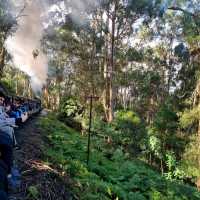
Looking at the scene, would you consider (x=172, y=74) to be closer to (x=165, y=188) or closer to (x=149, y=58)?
(x=149, y=58)

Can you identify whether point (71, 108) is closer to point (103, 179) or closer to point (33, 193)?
point (103, 179)

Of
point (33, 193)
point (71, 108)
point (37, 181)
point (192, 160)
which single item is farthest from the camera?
point (71, 108)

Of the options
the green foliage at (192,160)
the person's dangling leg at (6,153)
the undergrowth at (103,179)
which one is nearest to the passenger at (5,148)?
the person's dangling leg at (6,153)

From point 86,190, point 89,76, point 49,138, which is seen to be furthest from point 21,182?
point 89,76

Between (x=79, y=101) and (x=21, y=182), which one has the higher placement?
(x=79, y=101)

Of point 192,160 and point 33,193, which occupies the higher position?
point 33,193

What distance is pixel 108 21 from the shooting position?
31688 mm

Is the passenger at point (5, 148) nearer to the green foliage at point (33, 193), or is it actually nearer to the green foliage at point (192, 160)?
the green foliage at point (33, 193)

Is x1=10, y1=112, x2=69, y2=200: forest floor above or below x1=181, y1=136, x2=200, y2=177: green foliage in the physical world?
above

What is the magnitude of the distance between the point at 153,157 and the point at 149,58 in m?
16.0

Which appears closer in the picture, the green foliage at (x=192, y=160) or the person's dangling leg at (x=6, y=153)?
the person's dangling leg at (x=6, y=153)

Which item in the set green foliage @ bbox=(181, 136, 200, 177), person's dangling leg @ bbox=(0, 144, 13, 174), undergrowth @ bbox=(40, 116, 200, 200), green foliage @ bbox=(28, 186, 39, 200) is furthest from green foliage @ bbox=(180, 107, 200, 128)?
person's dangling leg @ bbox=(0, 144, 13, 174)

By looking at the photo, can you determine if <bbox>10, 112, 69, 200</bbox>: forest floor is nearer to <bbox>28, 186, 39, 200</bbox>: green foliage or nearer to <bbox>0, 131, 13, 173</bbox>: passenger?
<bbox>28, 186, 39, 200</bbox>: green foliage

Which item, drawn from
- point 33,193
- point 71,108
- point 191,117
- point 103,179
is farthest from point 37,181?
point 71,108
